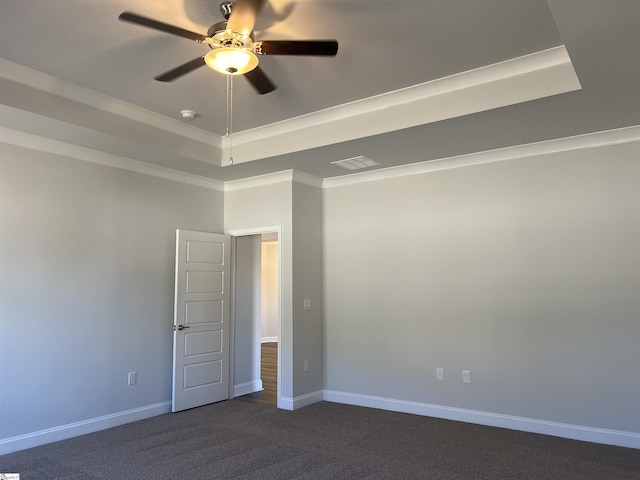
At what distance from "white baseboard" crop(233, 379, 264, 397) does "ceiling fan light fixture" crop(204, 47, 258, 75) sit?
4.18m

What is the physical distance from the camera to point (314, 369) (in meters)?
5.41

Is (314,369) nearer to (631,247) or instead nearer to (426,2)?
(631,247)

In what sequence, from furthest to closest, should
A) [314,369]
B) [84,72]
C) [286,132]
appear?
[314,369] → [286,132] → [84,72]

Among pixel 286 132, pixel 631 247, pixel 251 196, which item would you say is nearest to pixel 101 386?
pixel 251 196

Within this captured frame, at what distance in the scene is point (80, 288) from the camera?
435 cm

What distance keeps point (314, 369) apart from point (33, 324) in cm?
289

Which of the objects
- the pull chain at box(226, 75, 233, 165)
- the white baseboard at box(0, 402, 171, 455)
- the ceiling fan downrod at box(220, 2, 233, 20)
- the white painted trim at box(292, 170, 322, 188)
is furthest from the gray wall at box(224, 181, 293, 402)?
the ceiling fan downrod at box(220, 2, 233, 20)

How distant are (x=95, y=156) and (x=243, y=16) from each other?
278cm

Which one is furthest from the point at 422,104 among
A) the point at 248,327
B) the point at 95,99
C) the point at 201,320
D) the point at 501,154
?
the point at 248,327

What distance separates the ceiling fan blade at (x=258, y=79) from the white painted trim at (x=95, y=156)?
7.65 feet

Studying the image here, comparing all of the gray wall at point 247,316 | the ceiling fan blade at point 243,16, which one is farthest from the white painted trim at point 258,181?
the ceiling fan blade at point 243,16

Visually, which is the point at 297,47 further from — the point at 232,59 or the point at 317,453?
the point at 317,453

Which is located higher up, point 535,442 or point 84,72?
point 84,72

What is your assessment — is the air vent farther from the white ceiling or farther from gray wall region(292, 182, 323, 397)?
gray wall region(292, 182, 323, 397)
